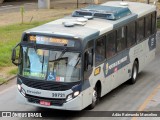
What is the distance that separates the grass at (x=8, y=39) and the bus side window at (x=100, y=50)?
814 centimetres

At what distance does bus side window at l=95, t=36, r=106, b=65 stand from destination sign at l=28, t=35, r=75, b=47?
1.48 metres

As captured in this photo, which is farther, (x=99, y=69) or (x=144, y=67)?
(x=144, y=67)

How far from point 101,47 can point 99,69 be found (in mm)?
756

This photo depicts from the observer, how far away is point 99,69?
56.4 feet

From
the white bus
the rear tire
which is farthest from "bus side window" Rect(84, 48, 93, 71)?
the rear tire

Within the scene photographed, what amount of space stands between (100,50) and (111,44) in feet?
3.83

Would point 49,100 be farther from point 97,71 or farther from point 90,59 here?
point 97,71

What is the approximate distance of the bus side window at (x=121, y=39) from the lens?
62.6 ft

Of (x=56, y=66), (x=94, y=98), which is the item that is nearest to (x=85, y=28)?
(x=56, y=66)

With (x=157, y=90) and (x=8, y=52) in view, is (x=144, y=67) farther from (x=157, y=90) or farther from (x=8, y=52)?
(x=8, y=52)

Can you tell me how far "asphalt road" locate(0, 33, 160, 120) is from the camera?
17.4 meters

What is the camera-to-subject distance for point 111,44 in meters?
18.4

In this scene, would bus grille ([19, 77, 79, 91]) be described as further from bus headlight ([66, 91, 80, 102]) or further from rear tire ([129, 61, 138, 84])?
rear tire ([129, 61, 138, 84])

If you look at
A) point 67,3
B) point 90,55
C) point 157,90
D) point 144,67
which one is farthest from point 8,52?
point 67,3
